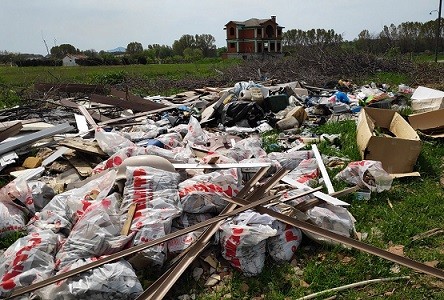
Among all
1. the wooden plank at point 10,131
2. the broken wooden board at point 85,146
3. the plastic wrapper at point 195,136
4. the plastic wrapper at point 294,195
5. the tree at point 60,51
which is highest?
the tree at point 60,51

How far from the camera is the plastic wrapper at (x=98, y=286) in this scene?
2.39 m

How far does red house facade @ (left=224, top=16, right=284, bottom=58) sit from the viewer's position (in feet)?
119

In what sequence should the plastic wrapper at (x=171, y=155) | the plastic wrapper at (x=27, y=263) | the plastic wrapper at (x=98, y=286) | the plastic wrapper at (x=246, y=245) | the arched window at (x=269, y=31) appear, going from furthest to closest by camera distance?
1. the arched window at (x=269, y=31)
2. the plastic wrapper at (x=171, y=155)
3. the plastic wrapper at (x=246, y=245)
4. the plastic wrapper at (x=27, y=263)
5. the plastic wrapper at (x=98, y=286)

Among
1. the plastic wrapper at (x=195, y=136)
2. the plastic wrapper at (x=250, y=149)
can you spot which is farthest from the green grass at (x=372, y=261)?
the plastic wrapper at (x=195, y=136)

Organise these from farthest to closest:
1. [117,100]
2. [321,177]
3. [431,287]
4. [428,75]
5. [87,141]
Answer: [428,75] < [117,100] < [87,141] < [321,177] < [431,287]

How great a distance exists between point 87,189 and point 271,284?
220 centimetres

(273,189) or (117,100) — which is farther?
(117,100)

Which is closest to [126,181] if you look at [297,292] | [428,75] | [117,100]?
[297,292]

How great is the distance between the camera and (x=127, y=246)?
9.63 ft

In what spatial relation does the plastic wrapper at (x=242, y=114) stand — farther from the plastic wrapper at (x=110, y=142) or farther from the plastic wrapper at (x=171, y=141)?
the plastic wrapper at (x=110, y=142)

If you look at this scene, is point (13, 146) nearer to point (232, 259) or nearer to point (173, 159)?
point (173, 159)

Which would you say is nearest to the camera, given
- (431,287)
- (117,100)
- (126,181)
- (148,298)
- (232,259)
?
(148,298)

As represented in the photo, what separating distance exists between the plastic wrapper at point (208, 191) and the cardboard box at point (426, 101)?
581 centimetres

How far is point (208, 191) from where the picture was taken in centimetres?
347
